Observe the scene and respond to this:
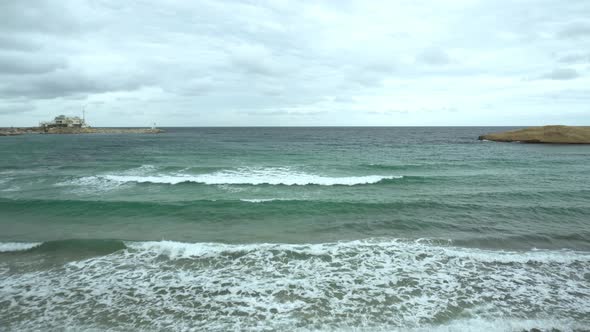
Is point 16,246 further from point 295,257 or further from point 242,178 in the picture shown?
point 242,178

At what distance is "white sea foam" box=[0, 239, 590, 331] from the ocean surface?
45mm

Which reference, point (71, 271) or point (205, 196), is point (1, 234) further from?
point (205, 196)

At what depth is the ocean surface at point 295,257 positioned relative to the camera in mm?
6754

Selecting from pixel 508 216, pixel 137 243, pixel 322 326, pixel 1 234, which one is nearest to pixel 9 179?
pixel 1 234

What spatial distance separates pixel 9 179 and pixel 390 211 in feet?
91.5

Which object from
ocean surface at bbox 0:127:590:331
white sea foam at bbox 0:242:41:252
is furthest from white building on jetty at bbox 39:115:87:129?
white sea foam at bbox 0:242:41:252

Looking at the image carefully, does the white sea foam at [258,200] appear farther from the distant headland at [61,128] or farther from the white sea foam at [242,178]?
the distant headland at [61,128]

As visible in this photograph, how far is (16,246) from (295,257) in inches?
398

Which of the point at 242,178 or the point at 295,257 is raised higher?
the point at 242,178

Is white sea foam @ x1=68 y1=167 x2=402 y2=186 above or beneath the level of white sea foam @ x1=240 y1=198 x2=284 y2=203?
above

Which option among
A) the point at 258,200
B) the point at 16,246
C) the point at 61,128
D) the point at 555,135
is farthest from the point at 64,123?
the point at 555,135

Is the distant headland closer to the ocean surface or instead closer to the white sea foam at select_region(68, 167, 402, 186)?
the white sea foam at select_region(68, 167, 402, 186)

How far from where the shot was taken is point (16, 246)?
10320 mm

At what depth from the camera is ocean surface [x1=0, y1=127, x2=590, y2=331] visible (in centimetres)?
675
